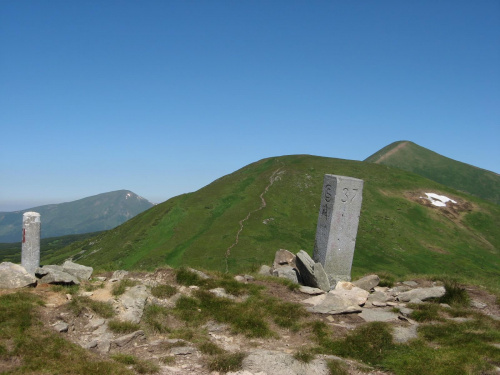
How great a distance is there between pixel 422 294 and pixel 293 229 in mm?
39839

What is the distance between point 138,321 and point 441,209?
233ft

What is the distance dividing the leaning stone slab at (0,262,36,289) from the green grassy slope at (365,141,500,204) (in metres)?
138

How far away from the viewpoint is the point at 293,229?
56.7 metres

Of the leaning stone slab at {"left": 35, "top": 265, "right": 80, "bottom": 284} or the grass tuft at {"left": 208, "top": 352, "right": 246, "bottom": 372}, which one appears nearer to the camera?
the grass tuft at {"left": 208, "top": 352, "right": 246, "bottom": 372}

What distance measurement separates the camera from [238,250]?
4881 centimetres

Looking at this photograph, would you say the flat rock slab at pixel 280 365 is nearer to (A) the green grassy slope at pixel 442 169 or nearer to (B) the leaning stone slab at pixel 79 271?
(B) the leaning stone slab at pixel 79 271

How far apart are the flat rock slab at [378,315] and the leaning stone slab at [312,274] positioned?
371 cm

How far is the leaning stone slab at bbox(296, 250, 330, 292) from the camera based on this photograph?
1875cm

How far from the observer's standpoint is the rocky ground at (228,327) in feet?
34.8

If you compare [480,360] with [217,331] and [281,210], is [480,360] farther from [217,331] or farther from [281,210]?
[281,210]

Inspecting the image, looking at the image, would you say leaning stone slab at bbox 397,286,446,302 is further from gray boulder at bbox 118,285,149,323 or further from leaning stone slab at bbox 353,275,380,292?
gray boulder at bbox 118,285,149,323

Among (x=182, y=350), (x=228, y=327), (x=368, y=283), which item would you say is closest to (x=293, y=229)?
(x=368, y=283)

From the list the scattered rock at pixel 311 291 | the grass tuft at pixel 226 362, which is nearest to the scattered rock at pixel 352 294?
the scattered rock at pixel 311 291

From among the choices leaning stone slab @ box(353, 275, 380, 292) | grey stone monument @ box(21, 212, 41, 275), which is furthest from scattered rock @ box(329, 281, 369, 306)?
→ grey stone monument @ box(21, 212, 41, 275)
